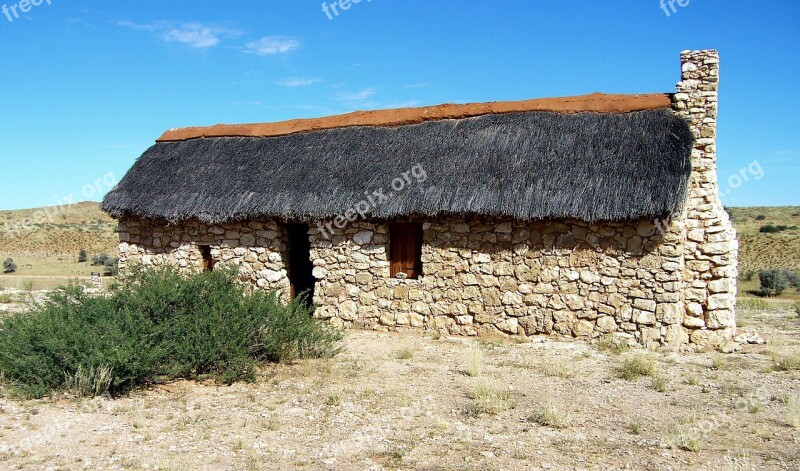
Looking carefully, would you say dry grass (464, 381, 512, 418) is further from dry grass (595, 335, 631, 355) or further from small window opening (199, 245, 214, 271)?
small window opening (199, 245, 214, 271)

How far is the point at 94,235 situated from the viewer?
37844mm

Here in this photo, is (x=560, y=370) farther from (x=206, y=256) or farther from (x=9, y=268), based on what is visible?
(x=9, y=268)

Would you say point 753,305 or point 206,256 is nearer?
point 206,256

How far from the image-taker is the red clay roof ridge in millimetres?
9844

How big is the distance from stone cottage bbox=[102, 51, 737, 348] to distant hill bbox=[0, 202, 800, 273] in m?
16.0

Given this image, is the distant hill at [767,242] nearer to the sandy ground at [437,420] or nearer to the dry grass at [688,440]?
the sandy ground at [437,420]

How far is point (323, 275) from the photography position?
10680 millimetres

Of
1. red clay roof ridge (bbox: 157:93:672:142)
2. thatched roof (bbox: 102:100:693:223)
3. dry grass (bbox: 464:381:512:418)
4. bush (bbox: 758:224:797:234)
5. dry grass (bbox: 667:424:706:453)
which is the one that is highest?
red clay roof ridge (bbox: 157:93:672:142)

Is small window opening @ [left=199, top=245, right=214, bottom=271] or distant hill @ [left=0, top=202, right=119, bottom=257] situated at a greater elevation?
distant hill @ [left=0, top=202, right=119, bottom=257]

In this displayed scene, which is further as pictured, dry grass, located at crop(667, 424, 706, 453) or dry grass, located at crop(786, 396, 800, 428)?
dry grass, located at crop(786, 396, 800, 428)

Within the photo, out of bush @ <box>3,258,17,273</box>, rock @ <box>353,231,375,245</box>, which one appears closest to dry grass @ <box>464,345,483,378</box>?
rock @ <box>353,231,375,245</box>

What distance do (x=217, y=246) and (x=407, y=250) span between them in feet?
11.1

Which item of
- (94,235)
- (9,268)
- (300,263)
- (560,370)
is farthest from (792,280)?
(94,235)

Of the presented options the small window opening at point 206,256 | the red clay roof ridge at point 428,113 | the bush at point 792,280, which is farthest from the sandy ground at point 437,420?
the bush at point 792,280
